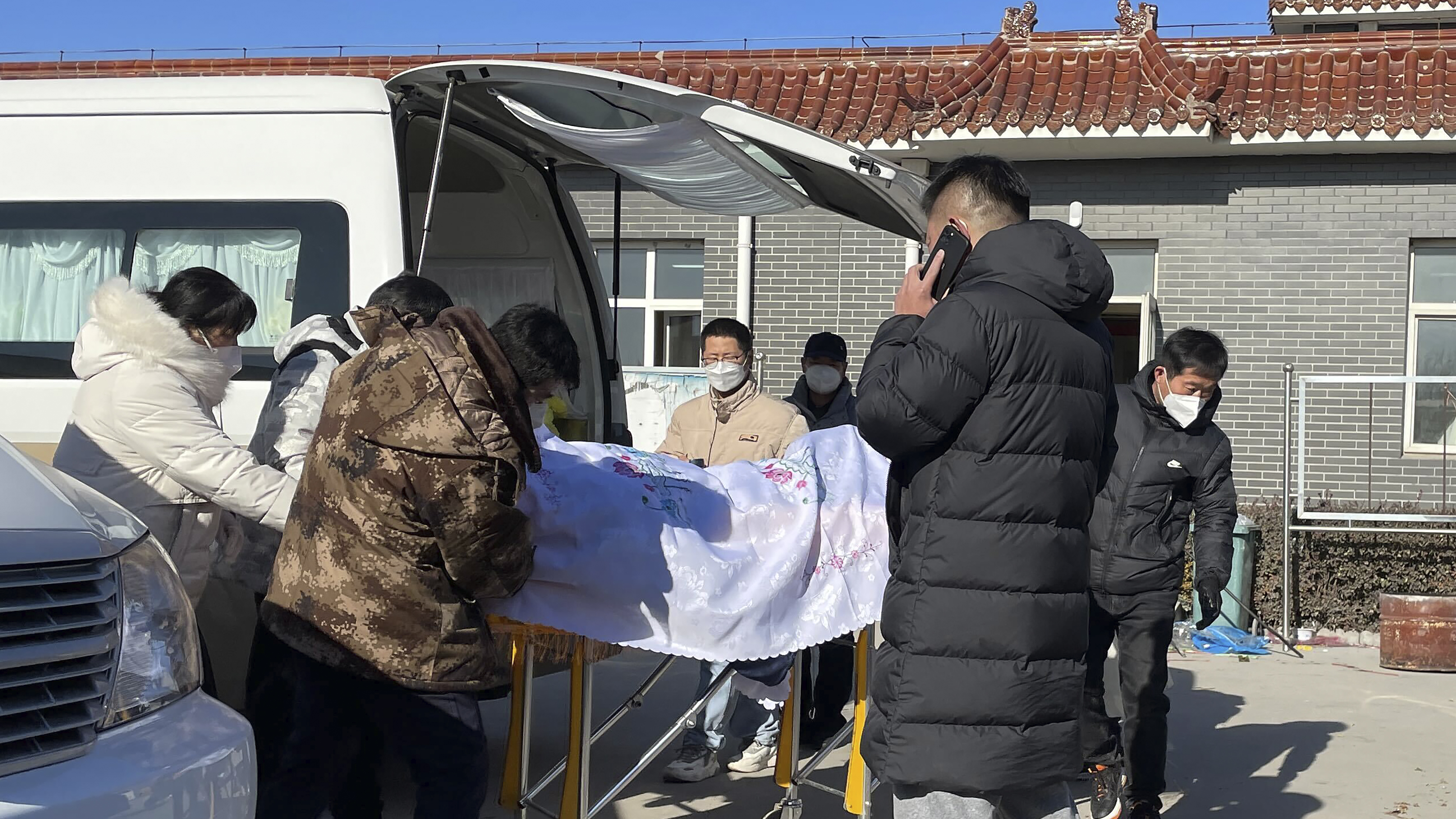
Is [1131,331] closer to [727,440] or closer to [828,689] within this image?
[828,689]

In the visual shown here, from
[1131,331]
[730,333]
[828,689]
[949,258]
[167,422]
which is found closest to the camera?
[949,258]

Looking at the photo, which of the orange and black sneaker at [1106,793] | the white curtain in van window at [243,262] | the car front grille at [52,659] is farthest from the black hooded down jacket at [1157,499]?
the car front grille at [52,659]

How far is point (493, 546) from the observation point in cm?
338

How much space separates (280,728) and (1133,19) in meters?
11.8

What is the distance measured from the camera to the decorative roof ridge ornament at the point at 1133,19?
13266 mm

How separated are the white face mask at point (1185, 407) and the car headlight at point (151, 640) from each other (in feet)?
12.8

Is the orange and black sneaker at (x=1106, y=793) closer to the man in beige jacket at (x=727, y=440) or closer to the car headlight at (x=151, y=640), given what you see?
the man in beige jacket at (x=727, y=440)

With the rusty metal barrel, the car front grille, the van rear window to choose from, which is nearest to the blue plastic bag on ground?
the rusty metal barrel

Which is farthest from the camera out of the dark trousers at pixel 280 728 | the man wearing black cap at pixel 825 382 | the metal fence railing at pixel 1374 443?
the metal fence railing at pixel 1374 443

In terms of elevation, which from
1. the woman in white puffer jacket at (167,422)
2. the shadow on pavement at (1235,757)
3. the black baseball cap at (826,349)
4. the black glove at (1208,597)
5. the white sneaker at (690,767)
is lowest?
the shadow on pavement at (1235,757)

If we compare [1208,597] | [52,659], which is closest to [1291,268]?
[1208,597]

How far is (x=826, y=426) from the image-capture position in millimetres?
6973

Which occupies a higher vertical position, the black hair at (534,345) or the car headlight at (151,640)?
the black hair at (534,345)

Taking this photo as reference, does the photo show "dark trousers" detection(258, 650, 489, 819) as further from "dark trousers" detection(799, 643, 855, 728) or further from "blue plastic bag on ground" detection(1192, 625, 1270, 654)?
"blue plastic bag on ground" detection(1192, 625, 1270, 654)
